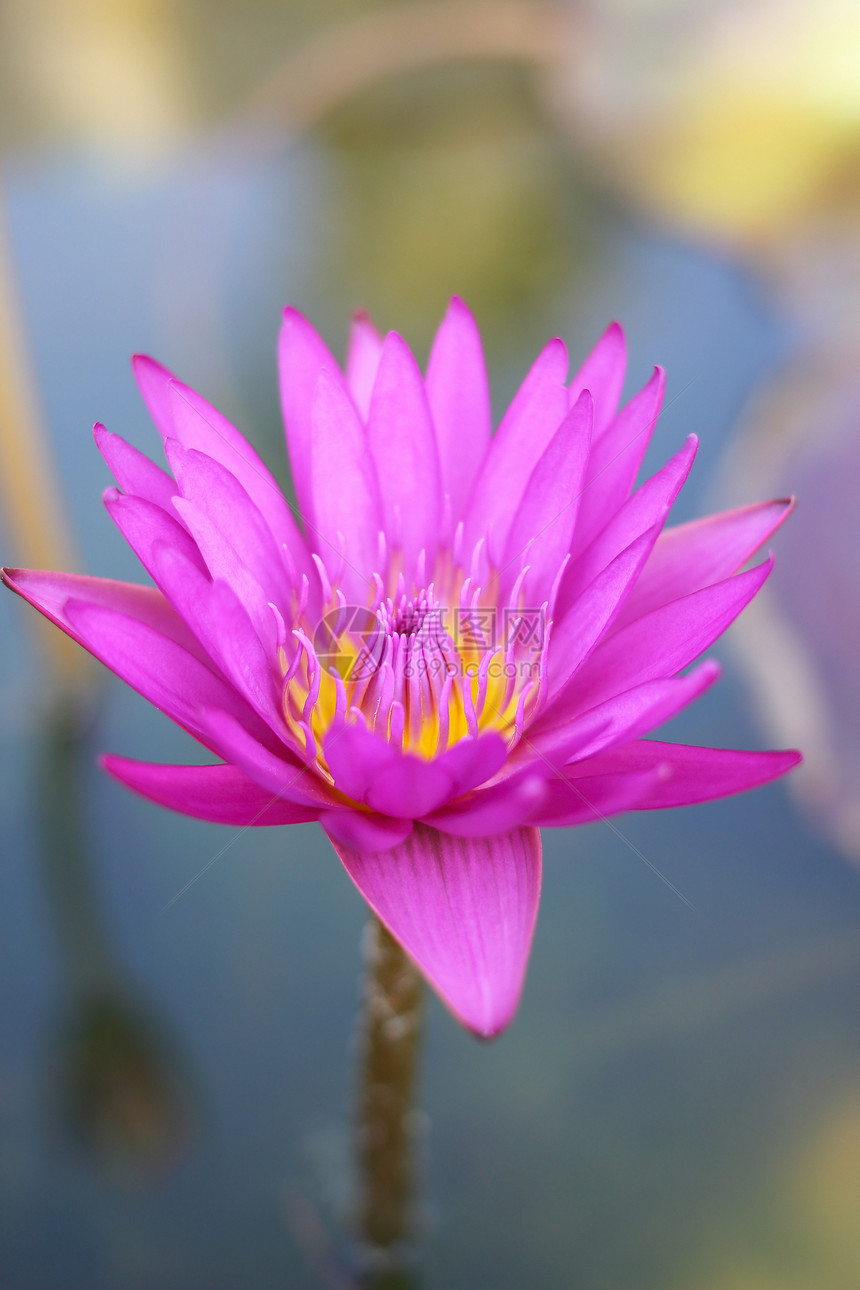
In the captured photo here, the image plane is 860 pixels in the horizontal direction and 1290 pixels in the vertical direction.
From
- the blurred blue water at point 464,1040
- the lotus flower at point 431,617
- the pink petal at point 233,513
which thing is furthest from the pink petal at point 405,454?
the blurred blue water at point 464,1040

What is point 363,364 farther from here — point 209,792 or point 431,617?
point 209,792

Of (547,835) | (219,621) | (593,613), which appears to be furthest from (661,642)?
(547,835)

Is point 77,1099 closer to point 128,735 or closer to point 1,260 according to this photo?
point 128,735

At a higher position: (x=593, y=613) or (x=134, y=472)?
(x=134, y=472)

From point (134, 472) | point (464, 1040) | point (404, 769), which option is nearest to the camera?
point (404, 769)

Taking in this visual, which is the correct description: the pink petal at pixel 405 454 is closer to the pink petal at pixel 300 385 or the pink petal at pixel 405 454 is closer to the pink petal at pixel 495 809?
the pink petal at pixel 300 385

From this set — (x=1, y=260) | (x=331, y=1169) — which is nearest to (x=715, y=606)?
(x=331, y=1169)
